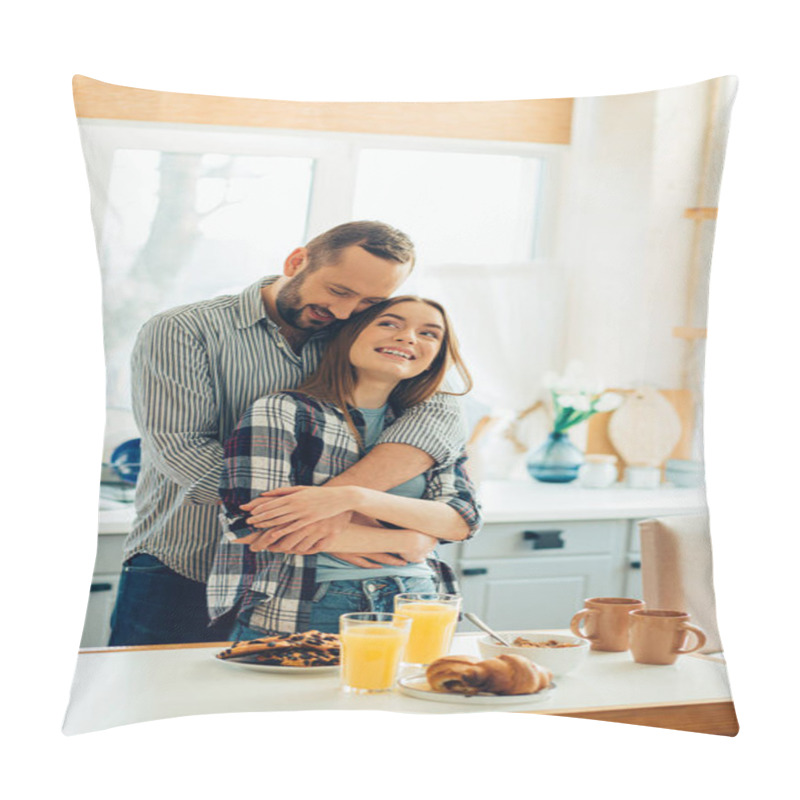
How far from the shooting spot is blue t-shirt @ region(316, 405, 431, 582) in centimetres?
158

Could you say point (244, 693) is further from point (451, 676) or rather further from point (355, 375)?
point (355, 375)

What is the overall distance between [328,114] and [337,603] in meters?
0.72

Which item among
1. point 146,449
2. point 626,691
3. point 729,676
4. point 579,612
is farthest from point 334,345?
point 729,676

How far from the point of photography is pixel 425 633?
5.24 ft

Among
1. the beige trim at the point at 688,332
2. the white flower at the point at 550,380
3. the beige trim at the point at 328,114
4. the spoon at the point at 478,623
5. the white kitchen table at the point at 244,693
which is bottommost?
the white kitchen table at the point at 244,693

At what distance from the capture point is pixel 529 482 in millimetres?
1672

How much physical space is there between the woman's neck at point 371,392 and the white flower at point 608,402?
0.32m

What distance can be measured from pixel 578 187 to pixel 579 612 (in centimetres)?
65

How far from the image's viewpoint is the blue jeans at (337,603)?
1.58 meters

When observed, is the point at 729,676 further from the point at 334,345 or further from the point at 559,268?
the point at 334,345

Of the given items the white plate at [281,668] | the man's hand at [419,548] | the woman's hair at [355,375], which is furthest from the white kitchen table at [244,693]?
the woman's hair at [355,375]

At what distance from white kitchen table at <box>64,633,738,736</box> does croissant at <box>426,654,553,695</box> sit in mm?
23

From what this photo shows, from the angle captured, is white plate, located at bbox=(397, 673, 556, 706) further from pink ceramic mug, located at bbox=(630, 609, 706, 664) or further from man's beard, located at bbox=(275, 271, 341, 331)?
man's beard, located at bbox=(275, 271, 341, 331)

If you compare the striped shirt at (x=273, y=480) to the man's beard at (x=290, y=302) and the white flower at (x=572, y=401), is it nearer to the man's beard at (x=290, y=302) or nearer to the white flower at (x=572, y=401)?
the man's beard at (x=290, y=302)
